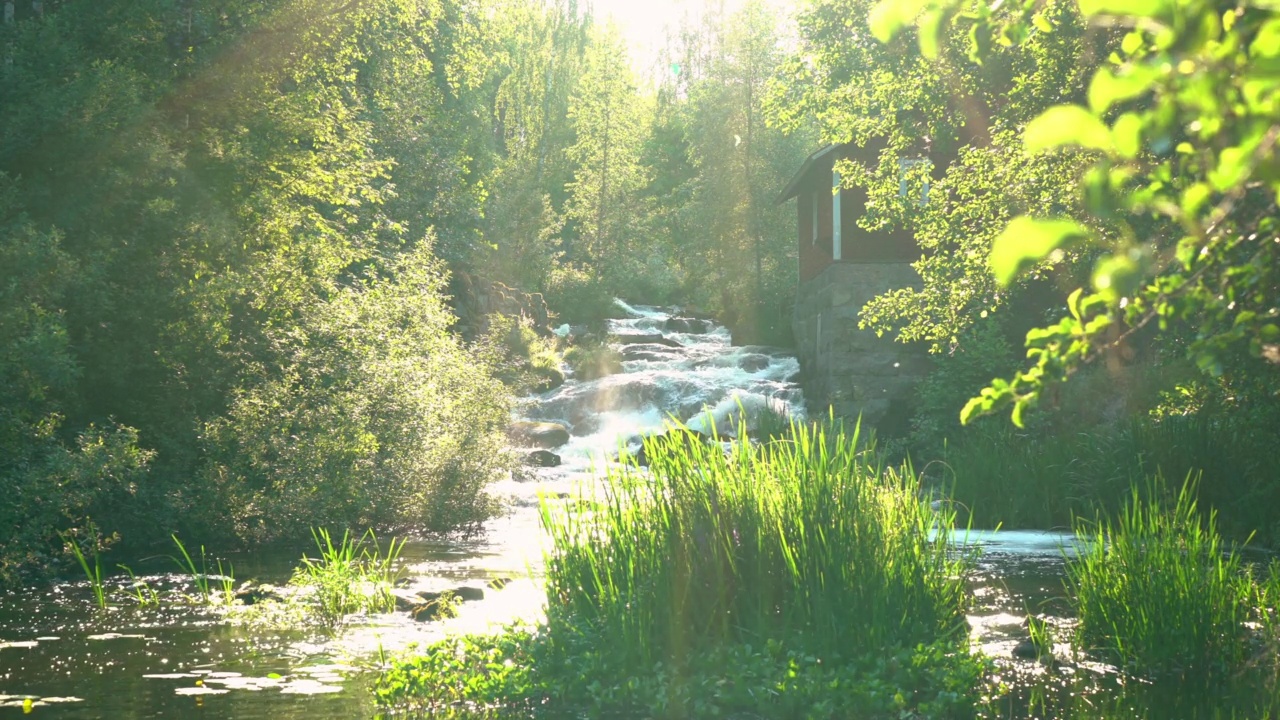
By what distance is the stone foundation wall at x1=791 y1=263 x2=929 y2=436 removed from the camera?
24.6 meters

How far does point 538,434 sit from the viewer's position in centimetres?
2572

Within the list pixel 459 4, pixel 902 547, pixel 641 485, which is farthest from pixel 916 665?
pixel 459 4

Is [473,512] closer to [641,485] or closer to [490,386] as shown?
[490,386]

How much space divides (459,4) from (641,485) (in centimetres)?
2444

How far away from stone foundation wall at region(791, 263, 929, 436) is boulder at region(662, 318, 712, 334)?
1433 cm

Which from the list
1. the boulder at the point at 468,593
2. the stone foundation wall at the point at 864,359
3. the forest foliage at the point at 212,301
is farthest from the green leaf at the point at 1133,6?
the stone foundation wall at the point at 864,359

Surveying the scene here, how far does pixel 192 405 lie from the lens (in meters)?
14.9

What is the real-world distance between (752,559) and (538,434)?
1917 cm

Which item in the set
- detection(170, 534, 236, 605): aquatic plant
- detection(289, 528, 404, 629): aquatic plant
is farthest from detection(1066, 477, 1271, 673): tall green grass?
detection(170, 534, 236, 605): aquatic plant

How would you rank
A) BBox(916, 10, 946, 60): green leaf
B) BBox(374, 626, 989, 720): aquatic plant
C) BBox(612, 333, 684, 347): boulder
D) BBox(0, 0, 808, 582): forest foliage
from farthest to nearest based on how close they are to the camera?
BBox(612, 333, 684, 347): boulder < BBox(0, 0, 808, 582): forest foliage < BBox(374, 626, 989, 720): aquatic plant < BBox(916, 10, 946, 60): green leaf

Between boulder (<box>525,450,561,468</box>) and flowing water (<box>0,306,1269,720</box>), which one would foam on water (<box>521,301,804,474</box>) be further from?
flowing water (<box>0,306,1269,720</box>)

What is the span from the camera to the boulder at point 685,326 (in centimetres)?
4091

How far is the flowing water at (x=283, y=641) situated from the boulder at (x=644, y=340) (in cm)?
2113

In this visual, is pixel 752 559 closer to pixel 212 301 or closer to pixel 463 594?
pixel 463 594
